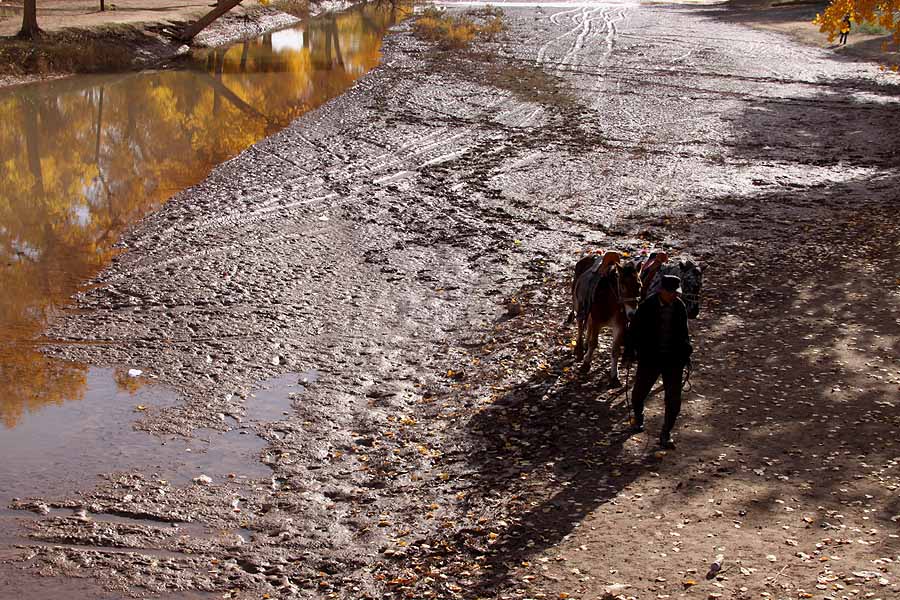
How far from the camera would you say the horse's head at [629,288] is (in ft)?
35.4

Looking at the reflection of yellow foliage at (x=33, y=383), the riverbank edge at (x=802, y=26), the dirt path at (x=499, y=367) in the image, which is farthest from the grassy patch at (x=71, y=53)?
the riverbank edge at (x=802, y=26)

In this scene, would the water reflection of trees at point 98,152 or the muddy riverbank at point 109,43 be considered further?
the muddy riverbank at point 109,43

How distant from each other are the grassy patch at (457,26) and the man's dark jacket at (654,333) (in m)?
36.4

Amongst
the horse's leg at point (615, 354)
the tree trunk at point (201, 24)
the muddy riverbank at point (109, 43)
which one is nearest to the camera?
the horse's leg at point (615, 354)

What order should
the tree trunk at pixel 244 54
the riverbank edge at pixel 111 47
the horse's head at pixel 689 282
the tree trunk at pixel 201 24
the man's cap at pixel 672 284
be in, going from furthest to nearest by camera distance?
the tree trunk at pixel 201 24
the tree trunk at pixel 244 54
the riverbank edge at pixel 111 47
the horse's head at pixel 689 282
the man's cap at pixel 672 284

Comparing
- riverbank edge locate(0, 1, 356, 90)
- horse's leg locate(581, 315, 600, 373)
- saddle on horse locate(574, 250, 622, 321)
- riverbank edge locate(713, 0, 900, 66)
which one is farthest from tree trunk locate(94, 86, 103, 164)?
riverbank edge locate(713, 0, 900, 66)

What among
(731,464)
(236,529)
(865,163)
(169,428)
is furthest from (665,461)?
(865,163)

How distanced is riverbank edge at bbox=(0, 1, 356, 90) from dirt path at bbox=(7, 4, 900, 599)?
12891mm

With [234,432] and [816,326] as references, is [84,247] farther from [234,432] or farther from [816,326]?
[816,326]

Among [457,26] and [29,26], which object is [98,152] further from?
[457,26]

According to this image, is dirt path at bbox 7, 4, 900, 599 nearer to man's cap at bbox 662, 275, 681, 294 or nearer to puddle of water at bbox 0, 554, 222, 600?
puddle of water at bbox 0, 554, 222, 600

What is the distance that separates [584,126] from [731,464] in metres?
18.7

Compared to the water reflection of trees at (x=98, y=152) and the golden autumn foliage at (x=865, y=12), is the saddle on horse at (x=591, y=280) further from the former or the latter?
the golden autumn foliage at (x=865, y=12)

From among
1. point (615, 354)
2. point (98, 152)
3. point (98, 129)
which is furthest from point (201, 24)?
point (615, 354)
